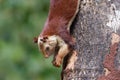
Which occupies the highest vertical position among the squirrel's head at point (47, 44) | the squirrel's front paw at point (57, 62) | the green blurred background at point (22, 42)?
the squirrel's head at point (47, 44)

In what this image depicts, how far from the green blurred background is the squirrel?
2895 millimetres

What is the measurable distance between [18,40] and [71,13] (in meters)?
3.25

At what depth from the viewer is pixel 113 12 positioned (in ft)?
9.04

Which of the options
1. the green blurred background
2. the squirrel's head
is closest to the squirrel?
the squirrel's head

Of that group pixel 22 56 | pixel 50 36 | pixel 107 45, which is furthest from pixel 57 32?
pixel 22 56

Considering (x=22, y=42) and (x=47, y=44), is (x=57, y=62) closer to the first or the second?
(x=47, y=44)

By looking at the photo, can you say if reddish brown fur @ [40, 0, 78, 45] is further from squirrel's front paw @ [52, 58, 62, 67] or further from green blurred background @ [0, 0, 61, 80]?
green blurred background @ [0, 0, 61, 80]

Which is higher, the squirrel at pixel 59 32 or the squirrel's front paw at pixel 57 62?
the squirrel at pixel 59 32

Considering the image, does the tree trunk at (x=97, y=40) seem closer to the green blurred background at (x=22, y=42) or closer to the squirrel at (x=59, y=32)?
the squirrel at (x=59, y=32)

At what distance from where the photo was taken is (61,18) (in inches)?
107

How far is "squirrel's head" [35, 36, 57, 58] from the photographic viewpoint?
2.69 metres

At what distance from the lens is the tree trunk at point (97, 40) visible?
269cm

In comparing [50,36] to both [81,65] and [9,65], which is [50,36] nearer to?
[81,65]

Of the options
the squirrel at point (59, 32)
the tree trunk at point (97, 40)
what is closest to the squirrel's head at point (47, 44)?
the squirrel at point (59, 32)
